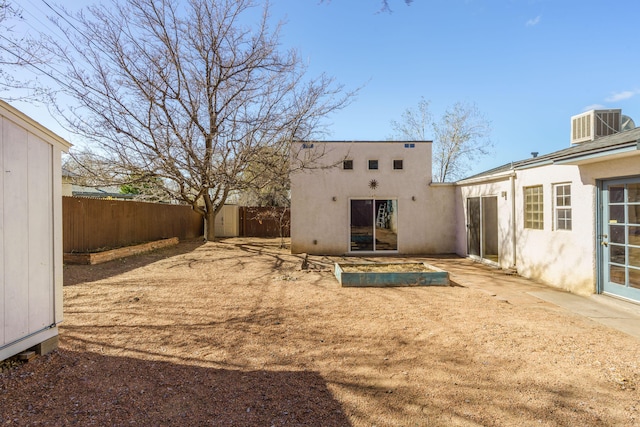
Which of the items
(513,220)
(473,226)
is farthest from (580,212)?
(473,226)

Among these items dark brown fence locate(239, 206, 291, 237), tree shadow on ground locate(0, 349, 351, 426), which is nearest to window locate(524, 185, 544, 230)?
tree shadow on ground locate(0, 349, 351, 426)

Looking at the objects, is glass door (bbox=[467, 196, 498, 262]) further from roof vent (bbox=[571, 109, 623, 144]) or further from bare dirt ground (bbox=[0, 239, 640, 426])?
bare dirt ground (bbox=[0, 239, 640, 426])

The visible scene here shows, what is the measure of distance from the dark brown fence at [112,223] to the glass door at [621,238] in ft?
39.2

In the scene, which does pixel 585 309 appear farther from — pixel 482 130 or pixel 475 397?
pixel 482 130

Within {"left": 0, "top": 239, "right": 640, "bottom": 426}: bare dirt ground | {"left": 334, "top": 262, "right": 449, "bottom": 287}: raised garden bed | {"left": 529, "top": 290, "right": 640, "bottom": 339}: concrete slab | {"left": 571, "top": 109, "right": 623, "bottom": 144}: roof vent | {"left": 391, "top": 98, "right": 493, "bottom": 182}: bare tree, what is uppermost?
{"left": 391, "top": 98, "right": 493, "bottom": 182}: bare tree

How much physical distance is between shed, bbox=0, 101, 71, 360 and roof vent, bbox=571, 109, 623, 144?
10.6 meters

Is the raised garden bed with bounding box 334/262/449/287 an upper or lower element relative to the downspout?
lower

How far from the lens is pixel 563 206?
6320 mm

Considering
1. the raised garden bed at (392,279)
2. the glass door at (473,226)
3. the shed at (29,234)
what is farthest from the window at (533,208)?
the shed at (29,234)

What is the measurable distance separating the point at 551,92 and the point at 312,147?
8.34 meters

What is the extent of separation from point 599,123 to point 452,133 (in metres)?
15.2

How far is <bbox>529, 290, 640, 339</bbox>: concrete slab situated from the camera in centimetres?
429

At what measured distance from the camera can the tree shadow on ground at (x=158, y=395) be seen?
7.48ft

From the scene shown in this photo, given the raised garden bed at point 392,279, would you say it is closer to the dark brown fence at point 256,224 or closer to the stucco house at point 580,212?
the stucco house at point 580,212
